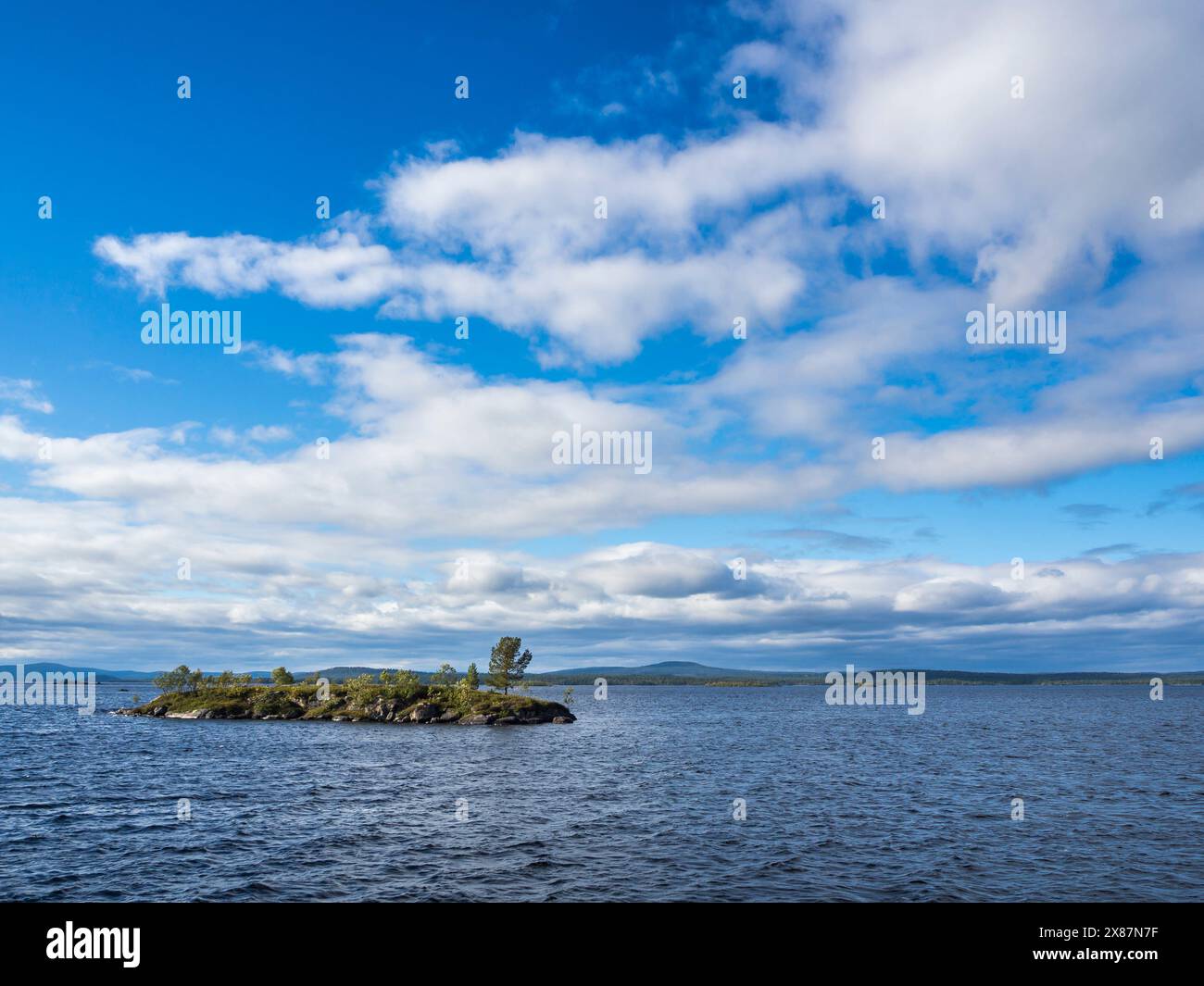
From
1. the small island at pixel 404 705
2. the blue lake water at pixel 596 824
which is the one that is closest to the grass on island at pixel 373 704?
the small island at pixel 404 705

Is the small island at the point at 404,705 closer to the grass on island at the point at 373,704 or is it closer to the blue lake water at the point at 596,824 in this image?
the grass on island at the point at 373,704

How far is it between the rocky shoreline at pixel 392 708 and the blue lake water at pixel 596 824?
58595 mm

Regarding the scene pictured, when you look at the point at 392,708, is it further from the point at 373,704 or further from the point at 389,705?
the point at 373,704

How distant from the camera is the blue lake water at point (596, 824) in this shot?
3912cm

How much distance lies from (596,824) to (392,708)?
135 meters

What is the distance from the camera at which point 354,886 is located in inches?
1508

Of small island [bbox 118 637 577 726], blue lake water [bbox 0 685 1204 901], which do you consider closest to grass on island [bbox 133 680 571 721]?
small island [bbox 118 637 577 726]

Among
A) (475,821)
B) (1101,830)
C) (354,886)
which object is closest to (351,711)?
(475,821)

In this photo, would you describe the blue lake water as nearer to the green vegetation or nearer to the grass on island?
the green vegetation

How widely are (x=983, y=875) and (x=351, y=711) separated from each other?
166403 mm

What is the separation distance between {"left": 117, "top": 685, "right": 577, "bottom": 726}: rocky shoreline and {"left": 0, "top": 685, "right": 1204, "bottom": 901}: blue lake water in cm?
5859
